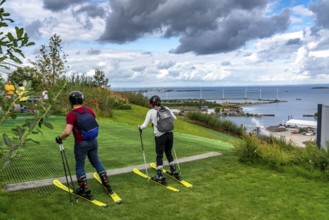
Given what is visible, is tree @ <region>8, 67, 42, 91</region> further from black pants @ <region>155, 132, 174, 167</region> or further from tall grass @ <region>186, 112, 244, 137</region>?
tall grass @ <region>186, 112, 244, 137</region>

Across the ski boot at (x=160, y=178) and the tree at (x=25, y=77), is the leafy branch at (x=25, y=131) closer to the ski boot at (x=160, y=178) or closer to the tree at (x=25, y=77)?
the tree at (x=25, y=77)

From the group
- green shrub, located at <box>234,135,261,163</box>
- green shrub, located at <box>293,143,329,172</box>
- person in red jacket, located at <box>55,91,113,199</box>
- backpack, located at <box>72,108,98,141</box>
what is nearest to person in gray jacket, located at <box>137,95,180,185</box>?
person in red jacket, located at <box>55,91,113,199</box>

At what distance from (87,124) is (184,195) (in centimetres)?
253

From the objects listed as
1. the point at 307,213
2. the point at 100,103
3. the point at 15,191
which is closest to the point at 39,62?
the point at 100,103

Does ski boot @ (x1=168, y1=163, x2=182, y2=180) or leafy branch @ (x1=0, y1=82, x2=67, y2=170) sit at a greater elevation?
leafy branch @ (x1=0, y1=82, x2=67, y2=170)

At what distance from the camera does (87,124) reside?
19.7 ft

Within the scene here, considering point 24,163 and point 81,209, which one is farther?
point 24,163

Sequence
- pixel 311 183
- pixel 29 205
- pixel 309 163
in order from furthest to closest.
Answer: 1. pixel 309 163
2. pixel 311 183
3. pixel 29 205

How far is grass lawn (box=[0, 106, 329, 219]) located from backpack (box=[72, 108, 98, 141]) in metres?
1.24

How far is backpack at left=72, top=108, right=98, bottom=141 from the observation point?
5.95 m

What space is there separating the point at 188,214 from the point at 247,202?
4.60 ft

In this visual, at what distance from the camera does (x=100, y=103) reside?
23.0 m

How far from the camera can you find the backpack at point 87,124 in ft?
19.5

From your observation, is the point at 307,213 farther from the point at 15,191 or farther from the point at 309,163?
the point at 15,191
